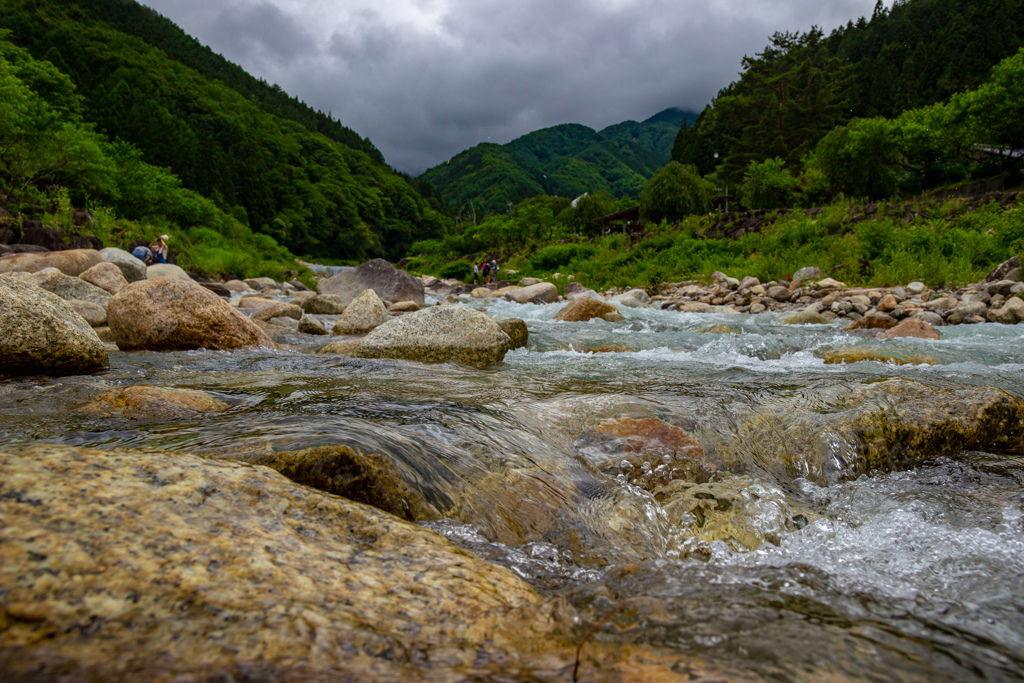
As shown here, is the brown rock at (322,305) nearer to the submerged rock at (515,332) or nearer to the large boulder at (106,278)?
the large boulder at (106,278)

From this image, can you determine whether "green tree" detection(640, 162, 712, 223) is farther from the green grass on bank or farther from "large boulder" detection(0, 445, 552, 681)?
"large boulder" detection(0, 445, 552, 681)

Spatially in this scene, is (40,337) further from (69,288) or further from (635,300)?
(635,300)

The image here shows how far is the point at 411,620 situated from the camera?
1125 millimetres

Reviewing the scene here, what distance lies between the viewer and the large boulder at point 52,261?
10.4 metres

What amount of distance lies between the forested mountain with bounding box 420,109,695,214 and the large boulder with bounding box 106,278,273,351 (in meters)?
83.0

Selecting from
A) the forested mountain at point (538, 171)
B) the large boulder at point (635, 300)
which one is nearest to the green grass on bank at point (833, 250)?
the large boulder at point (635, 300)

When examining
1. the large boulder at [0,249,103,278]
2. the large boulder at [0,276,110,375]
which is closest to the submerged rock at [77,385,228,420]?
the large boulder at [0,276,110,375]

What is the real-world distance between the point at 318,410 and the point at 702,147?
193 feet

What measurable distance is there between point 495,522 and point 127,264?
14483 millimetres

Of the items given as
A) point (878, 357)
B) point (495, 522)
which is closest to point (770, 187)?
point (878, 357)

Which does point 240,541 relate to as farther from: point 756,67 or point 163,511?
point 756,67

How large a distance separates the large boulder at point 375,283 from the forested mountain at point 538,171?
72.5 meters

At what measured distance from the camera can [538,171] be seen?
409 ft

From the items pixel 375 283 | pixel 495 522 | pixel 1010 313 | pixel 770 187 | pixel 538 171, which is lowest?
pixel 495 522
